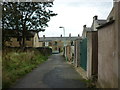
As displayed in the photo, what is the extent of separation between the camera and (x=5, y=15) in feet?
110

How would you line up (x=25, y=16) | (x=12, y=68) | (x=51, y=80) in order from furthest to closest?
(x=25, y=16) → (x=12, y=68) → (x=51, y=80)

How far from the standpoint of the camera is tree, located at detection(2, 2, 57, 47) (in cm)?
3466

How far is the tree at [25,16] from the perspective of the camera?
34.7m

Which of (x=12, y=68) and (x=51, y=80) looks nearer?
(x=51, y=80)

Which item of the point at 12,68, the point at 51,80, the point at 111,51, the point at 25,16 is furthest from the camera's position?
the point at 25,16

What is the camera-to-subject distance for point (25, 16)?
3684 centimetres

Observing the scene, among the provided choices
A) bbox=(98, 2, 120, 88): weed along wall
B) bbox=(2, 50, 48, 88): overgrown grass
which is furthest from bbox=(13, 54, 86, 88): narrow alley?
bbox=(98, 2, 120, 88): weed along wall

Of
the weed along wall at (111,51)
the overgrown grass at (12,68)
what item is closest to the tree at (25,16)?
the overgrown grass at (12,68)

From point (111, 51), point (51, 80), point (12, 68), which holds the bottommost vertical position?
point (51, 80)

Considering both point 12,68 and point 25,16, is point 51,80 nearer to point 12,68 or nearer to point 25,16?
point 12,68

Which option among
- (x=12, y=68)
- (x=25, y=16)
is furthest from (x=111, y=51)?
(x=25, y=16)

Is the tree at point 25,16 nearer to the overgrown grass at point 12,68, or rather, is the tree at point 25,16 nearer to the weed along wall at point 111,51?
the overgrown grass at point 12,68

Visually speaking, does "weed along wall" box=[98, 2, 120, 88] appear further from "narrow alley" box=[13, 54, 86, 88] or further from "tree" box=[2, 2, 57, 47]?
"tree" box=[2, 2, 57, 47]

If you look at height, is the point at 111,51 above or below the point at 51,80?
above
